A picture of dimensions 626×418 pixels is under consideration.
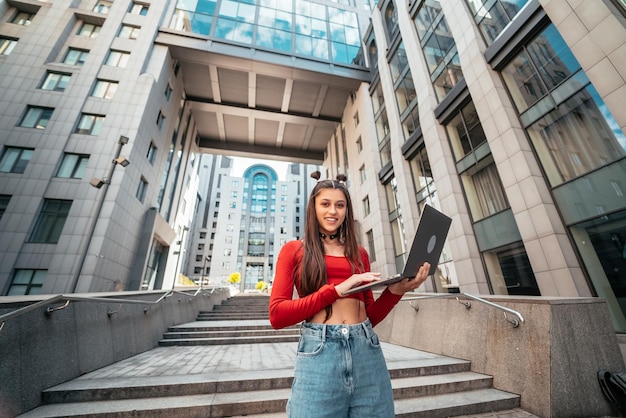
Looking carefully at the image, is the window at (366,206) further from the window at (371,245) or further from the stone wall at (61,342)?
the stone wall at (61,342)

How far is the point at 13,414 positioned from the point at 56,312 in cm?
135

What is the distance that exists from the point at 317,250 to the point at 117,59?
2466 centimetres

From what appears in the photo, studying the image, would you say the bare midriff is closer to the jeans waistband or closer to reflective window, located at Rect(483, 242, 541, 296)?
the jeans waistband

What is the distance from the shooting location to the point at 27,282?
43.0ft

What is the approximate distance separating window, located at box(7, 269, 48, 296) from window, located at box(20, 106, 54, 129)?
8.86 meters

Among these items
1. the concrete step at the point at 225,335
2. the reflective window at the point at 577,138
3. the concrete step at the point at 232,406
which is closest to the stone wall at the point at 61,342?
the concrete step at the point at 232,406

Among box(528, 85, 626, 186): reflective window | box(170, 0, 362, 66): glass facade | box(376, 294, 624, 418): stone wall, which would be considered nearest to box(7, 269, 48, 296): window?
box(376, 294, 624, 418): stone wall

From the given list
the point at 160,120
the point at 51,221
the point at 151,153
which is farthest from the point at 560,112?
the point at 51,221

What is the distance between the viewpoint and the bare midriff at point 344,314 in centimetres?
161

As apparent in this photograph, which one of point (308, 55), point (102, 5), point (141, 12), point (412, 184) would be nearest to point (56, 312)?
point (412, 184)

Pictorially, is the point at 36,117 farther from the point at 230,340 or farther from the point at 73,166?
the point at 230,340

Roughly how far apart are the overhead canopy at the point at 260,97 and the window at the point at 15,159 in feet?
38.0

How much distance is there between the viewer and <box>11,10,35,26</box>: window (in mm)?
19231

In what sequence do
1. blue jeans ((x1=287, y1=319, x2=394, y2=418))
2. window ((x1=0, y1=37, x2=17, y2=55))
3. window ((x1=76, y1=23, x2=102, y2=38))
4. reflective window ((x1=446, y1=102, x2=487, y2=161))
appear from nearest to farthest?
1. blue jeans ((x1=287, y1=319, x2=394, y2=418))
2. reflective window ((x1=446, y1=102, x2=487, y2=161))
3. window ((x1=0, y1=37, x2=17, y2=55))
4. window ((x1=76, y1=23, x2=102, y2=38))
